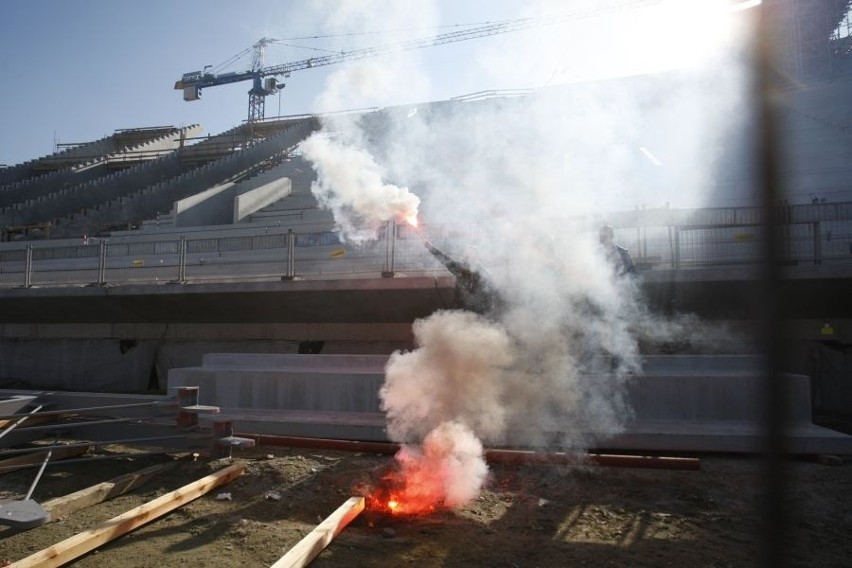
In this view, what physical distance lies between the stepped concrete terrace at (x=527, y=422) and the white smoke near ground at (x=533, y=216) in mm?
Result: 311

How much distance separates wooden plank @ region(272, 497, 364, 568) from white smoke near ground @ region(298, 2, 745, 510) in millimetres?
1331

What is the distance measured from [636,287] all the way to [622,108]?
9481mm

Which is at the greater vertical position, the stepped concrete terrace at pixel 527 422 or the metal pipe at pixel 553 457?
the stepped concrete terrace at pixel 527 422

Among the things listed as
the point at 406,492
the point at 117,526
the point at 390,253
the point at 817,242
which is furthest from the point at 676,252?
the point at 117,526

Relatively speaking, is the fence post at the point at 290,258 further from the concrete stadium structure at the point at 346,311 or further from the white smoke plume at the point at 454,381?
the white smoke plume at the point at 454,381

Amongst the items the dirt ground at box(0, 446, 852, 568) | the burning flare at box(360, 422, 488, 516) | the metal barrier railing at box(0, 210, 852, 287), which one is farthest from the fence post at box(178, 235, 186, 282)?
the burning flare at box(360, 422, 488, 516)

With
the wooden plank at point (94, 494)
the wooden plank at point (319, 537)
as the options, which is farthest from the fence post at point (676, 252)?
the wooden plank at point (94, 494)

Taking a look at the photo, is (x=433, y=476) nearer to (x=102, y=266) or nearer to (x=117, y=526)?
(x=117, y=526)

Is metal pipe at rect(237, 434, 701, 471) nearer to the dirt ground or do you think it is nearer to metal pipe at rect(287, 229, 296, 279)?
the dirt ground

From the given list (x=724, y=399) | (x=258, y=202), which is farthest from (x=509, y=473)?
(x=258, y=202)

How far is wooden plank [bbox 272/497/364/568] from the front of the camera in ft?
13.2

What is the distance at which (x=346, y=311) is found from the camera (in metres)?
11.5

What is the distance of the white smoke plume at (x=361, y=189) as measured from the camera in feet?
34.1

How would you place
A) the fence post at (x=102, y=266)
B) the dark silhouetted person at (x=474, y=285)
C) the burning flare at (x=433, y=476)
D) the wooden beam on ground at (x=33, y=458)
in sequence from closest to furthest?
the burning flare at (x=433, y=476)
the wooden beam on ground at (x=33, y=458)
the dark silhouetted person at (x=474, y=285)
the fence post at (x=102, y=266)
